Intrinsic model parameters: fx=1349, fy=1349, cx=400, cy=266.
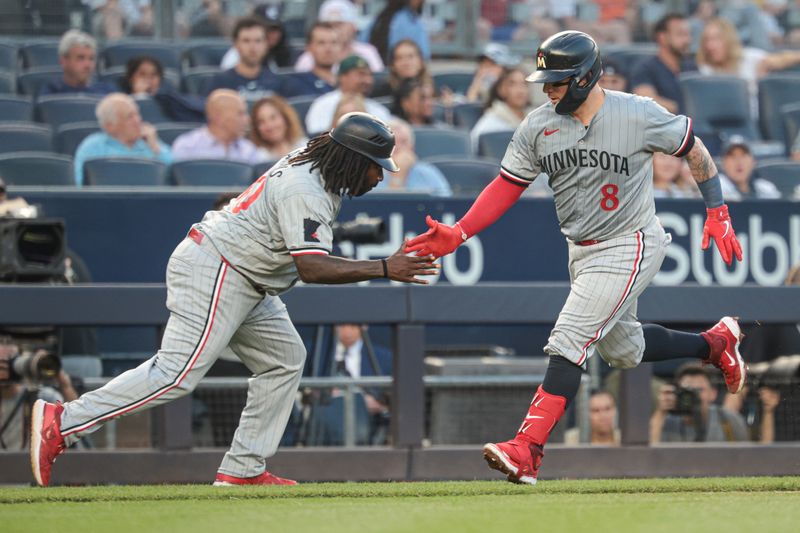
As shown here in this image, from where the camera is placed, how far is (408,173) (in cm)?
930

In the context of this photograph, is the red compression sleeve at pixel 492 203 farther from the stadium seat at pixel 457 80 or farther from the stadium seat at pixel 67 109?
the stadium seat at pixel 457 80

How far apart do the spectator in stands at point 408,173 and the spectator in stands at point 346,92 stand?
58 centimetres

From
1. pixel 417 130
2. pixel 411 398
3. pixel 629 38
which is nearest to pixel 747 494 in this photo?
pixel 411 398

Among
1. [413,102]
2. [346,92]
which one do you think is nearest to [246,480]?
[346,92]

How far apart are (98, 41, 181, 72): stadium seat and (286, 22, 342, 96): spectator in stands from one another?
1308 mm

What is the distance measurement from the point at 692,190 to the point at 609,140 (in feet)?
13.8

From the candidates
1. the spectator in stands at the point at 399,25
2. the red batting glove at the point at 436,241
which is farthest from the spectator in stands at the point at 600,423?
the spectator in stands at the point at 399,25

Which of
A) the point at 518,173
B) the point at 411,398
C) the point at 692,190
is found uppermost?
the point at 518,173

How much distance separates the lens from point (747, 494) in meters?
5.47

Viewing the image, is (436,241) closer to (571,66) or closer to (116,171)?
(571,66)

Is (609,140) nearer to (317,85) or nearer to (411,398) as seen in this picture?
(411,398)

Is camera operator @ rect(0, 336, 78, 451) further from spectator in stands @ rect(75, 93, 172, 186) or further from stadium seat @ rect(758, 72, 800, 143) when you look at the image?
stadium seat @ rect(758, 72, 800, 143)

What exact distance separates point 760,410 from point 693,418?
408mm

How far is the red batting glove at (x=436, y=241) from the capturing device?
5.54 metres
